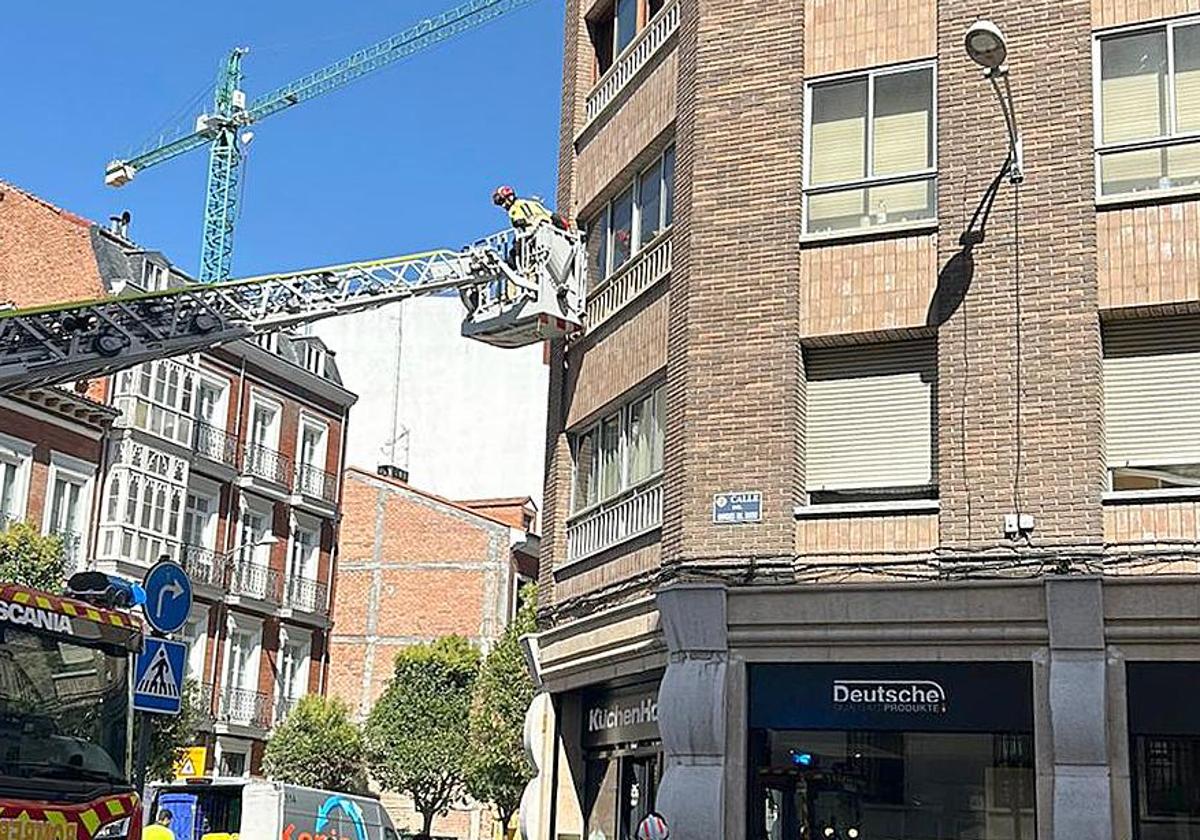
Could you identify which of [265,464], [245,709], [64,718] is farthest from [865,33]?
[245,709]

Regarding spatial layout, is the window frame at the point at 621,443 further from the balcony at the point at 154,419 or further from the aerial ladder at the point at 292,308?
the balcony at the point at 154,419

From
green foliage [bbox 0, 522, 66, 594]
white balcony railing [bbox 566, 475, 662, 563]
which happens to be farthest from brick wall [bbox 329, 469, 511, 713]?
white balcony railing [bbox 566, 475, 662, 563]

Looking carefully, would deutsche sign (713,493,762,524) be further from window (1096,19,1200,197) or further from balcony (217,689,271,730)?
balcony (217,689,271,730)

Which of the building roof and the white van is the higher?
the building roof

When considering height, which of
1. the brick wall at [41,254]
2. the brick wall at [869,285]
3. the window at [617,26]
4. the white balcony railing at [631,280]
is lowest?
the brick wall at [869,285]

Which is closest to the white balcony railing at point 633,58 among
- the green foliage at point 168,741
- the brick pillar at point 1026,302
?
the brick pillar at point 1026,302

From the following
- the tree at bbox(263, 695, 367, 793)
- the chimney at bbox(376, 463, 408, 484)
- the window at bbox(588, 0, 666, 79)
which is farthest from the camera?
the chimney at bbox(376, 463, 408, 484)

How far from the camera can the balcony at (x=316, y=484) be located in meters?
44.0

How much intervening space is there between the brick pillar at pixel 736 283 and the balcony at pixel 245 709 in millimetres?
26768

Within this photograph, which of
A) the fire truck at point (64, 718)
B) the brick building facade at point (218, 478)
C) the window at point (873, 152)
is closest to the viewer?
the fire truck at point (64, 718)

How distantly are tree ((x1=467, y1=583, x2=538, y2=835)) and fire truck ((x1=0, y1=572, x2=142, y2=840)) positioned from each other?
24089 millimetres

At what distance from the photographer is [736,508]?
15.3m

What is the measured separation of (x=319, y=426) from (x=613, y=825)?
1152 inches

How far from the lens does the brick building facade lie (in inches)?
1441
